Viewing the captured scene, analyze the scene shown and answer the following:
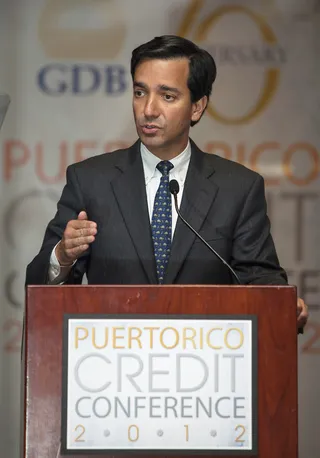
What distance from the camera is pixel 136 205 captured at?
2363 millimetres

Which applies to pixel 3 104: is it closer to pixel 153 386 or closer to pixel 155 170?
pixel 155 170

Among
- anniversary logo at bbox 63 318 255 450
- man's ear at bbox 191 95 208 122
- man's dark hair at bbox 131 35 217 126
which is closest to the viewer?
anniversary logo at bbox 63 318 255 450

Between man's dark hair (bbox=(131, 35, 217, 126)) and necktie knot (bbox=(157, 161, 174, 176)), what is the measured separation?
196mm

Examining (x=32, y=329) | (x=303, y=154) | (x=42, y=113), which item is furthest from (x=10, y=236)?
(x=32, y=329)

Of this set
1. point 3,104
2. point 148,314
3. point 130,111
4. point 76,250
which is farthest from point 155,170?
point 130,111

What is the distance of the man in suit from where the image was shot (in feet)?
7.61

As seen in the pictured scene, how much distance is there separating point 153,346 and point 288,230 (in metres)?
1.96

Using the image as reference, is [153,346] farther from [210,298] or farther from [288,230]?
[288,230]

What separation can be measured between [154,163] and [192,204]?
18 centimetres

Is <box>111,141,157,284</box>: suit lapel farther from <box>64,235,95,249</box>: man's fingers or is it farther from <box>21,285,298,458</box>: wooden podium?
<box>21,285,298,458</box>: wooden podium

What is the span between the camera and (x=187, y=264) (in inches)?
91.3

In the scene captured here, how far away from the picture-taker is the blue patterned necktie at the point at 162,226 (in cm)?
233

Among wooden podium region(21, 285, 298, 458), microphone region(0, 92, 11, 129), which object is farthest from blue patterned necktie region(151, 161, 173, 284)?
microphone region(0, 92, 11, 129)

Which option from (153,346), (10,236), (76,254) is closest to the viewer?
(153,346)
